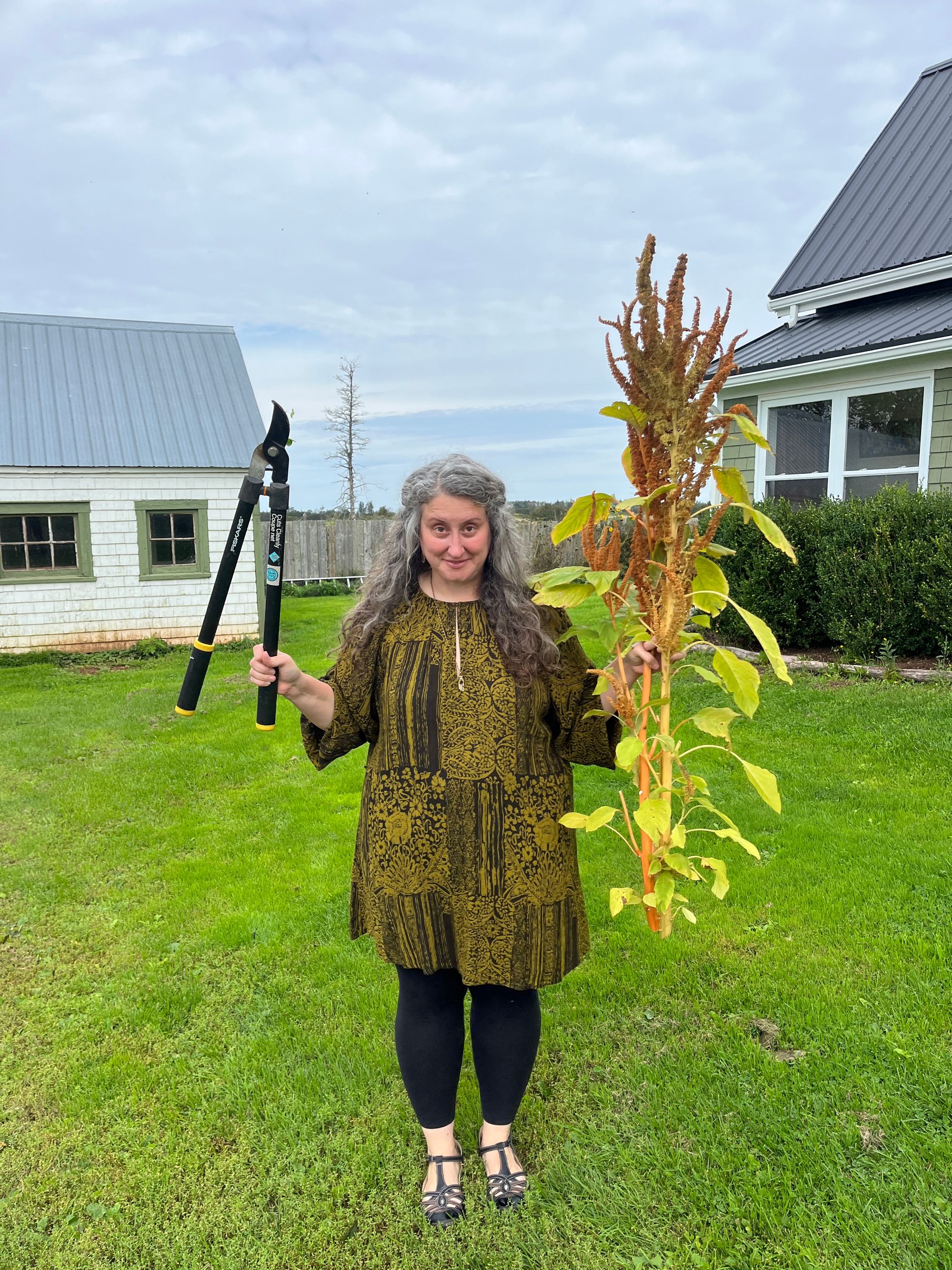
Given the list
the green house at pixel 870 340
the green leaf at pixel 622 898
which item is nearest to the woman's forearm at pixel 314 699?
the green leaf at pixel 622 898

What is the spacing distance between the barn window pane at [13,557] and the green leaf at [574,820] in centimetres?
1110

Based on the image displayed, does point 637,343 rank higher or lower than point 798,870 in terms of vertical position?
higher

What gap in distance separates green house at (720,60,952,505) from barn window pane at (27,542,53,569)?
29.5 feet

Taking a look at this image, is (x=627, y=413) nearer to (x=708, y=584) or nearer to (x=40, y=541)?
(x=708, y=584)

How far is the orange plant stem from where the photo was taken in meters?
1.83

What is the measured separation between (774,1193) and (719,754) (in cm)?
379

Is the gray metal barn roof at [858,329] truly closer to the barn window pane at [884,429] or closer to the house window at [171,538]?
the barn window pane at [884,429]

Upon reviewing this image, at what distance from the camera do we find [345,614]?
2.34 m

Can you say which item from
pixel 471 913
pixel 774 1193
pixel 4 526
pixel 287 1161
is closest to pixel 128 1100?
pixel 287 1161

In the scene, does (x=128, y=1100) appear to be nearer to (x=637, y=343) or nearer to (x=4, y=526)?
(x=637, y=343)

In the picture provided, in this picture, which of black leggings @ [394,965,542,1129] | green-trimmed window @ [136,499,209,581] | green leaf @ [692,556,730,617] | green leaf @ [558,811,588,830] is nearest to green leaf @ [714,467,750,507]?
green leaf @ [692,556,730,617]

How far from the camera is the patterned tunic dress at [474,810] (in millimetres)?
1998

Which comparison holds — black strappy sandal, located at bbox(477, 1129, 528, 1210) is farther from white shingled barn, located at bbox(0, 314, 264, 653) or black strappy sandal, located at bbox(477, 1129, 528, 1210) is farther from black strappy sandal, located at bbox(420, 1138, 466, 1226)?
white shingled barn, located at bbox(0, 314, 264, 653)

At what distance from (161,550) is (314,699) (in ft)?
34.8
